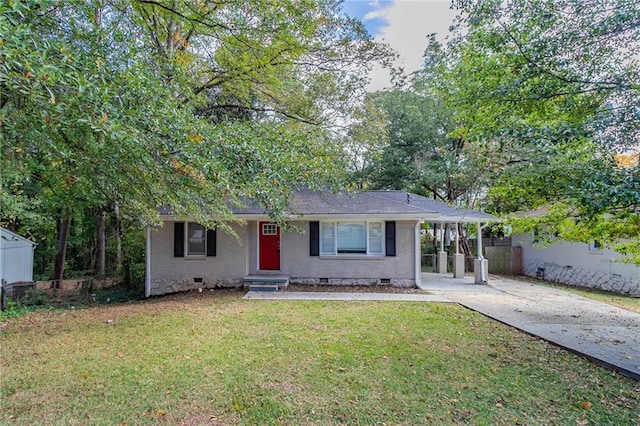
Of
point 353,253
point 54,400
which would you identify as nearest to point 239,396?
point 54,400

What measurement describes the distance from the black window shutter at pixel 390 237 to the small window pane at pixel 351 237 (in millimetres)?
741

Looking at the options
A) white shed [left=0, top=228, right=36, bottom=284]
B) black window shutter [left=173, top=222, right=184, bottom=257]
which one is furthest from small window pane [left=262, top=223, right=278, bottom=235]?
white shed [left=0, top=228, right=36, bottom=284]

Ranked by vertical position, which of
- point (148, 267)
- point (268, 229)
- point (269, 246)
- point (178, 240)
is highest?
point (268, 229)

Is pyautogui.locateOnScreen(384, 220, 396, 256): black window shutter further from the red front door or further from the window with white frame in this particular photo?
the red front door

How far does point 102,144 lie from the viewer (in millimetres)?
3166

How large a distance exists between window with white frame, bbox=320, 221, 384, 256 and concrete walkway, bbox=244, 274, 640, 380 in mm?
1699

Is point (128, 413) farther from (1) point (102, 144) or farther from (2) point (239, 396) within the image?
(1) point (102, 144)

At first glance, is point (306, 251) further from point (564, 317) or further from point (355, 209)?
point (564, 317)

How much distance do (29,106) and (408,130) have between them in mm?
17474

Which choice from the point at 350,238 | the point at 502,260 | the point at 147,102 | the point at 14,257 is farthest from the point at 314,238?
the point at 14,257

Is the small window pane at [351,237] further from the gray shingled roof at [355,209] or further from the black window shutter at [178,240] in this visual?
the black window shutter at [178,240]

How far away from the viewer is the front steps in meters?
9.95

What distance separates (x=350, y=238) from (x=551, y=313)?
5621mm

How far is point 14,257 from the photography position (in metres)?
12.3
